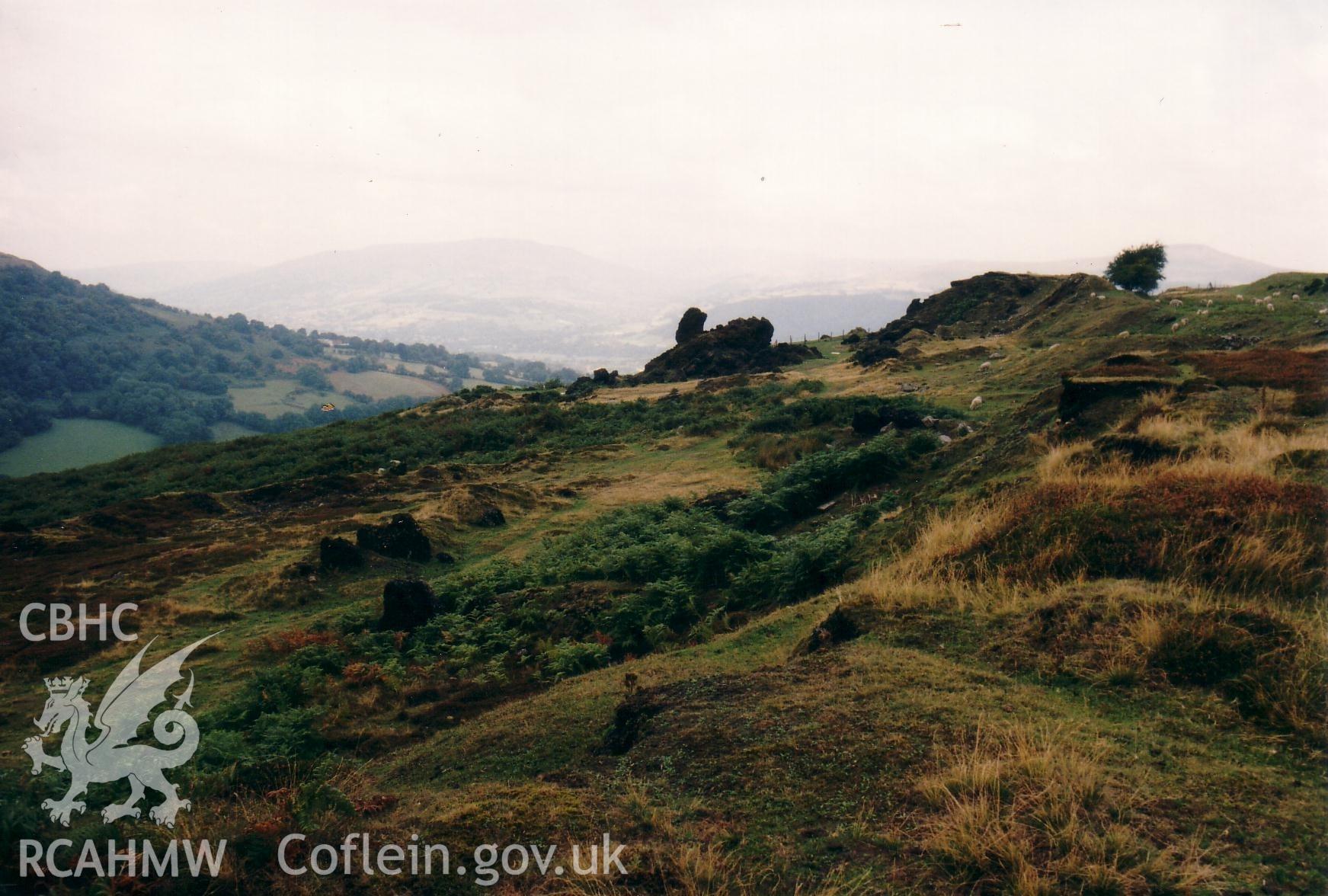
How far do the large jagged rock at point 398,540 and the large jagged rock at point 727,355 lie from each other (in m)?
41.4

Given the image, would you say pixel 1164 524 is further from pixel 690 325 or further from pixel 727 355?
pixel 690 325

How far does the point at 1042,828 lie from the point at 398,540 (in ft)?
60.9

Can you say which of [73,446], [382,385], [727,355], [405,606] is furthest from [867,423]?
[382,385]

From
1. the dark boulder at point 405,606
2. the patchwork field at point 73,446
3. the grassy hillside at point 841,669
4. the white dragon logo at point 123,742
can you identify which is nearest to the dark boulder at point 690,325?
the grassy hillside at point 841,669

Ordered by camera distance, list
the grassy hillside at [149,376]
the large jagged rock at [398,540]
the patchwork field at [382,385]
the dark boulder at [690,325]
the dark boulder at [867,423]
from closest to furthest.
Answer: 1. the large jagged rock at [398,540]
2. the dark boulder at [867,423]
3. the dark boulder at [690,325]
4. the grassy hillside at [149,376]
5. the patchwork field at [382,385]

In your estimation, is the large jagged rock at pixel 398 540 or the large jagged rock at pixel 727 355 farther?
the large jagged rock at pixel 727 355

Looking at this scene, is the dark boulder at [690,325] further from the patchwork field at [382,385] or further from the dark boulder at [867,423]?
the patchwork field at [382,385]

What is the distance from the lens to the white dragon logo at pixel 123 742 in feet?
20.4

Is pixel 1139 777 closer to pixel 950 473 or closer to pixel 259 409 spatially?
pixel 950 473

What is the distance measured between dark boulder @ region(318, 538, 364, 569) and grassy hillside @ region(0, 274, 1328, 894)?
0.38 meters

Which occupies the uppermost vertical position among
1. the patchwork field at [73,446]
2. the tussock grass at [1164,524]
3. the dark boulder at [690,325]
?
the dark boulder at [690,325]

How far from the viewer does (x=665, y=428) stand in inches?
1518

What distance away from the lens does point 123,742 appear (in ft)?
28.9

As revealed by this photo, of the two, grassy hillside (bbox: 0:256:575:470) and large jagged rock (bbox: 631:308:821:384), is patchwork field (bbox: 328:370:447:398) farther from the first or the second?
large jagged rock (bbox: 631:308:821:384)
